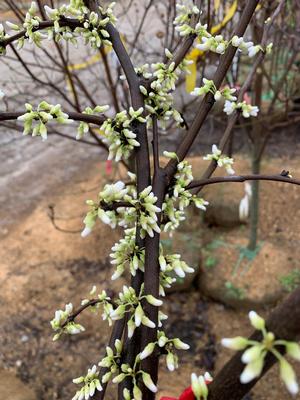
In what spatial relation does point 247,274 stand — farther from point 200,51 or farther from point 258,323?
point 258,323

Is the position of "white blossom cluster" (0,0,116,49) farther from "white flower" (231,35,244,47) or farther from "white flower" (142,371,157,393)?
"white flower" (142,371,157,393)

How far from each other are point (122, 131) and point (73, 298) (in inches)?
76.4

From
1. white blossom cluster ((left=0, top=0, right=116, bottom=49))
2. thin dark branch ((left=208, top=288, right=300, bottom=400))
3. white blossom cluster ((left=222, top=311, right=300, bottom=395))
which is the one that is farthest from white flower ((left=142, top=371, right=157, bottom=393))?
white blossom cluster ((left=0, top=0, right=116, bottom=49))

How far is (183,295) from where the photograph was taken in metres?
2.70

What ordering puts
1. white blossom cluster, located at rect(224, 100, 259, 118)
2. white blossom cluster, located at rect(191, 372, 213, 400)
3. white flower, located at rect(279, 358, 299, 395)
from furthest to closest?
1. white blossom cluster, located at rect(224, 100, 259, 118)
2. white blossom cluster, located at rect(191, 372, 213, 400)
3. white flower, located at rect(279, 358, 299, 395)

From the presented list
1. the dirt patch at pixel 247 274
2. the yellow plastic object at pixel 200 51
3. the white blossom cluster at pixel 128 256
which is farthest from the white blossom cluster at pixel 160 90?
the dirt patch at pixel 247 274

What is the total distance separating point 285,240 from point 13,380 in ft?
5.67

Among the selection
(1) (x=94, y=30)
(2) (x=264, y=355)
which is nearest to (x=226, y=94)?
(1) (x=94, y=30)

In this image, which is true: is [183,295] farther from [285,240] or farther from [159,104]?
[159,104]

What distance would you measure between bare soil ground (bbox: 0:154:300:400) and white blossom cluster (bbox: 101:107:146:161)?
148 centimetres

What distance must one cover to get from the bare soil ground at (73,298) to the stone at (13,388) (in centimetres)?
4

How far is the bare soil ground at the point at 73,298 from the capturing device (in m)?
2.28

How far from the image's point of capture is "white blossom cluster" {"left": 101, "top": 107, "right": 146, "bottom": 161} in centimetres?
83

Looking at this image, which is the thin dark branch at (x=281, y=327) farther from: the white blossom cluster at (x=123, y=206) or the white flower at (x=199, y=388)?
the white blossom cluster at (x=123, y=206)
